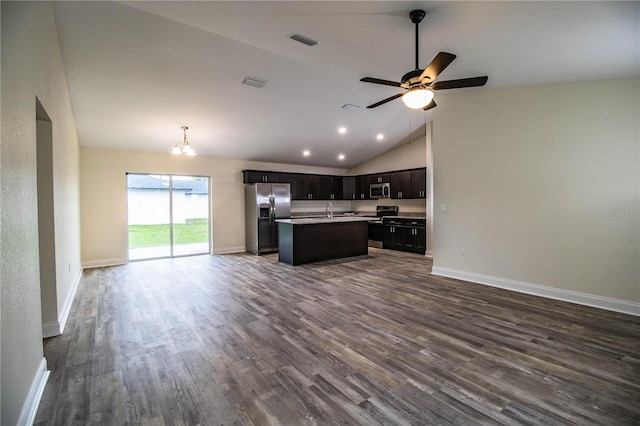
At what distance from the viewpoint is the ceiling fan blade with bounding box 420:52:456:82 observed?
2.34m

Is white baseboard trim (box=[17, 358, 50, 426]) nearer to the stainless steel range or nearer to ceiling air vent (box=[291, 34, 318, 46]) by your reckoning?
ceiling air vent (box=[291, 34, 318, 46])

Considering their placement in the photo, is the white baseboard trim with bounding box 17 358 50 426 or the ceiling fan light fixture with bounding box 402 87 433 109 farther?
the ceiling fan light fixture with bounding box 402 87 433 109

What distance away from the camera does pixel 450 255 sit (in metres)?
5.00

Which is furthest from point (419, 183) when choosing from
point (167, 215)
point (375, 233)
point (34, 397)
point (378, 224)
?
point (34, 397)

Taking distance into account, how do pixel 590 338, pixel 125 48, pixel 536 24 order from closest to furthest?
1. pixel 536 24
2. pixel 590 338
3. pixel 125 48

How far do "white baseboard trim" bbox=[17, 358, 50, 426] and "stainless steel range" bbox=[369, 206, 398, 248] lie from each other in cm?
725

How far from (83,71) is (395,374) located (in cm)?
495

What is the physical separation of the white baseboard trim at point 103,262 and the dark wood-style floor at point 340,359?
89.7 inches

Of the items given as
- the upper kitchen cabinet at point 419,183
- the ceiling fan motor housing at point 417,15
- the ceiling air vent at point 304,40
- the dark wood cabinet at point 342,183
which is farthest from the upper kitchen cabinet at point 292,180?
the ceiling fan motor housing at point 417,15

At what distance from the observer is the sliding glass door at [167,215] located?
664cm

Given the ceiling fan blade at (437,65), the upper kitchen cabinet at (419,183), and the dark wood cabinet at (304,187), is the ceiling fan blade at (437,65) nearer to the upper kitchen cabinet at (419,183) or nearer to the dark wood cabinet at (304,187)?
the upper kitchen cabinet at (419,183)

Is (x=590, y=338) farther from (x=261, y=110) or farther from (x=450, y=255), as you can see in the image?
(x=261, y=110)

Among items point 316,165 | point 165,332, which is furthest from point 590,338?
point 316,165

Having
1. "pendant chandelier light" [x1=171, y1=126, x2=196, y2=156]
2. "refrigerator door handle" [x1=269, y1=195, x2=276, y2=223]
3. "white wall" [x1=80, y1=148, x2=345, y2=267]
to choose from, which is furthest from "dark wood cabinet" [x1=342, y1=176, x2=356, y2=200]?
"pendant chandelier light" [x1=171, y1=126, x2=196, y2=156]
